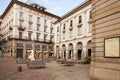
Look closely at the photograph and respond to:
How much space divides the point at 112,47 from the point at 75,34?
25.3 m

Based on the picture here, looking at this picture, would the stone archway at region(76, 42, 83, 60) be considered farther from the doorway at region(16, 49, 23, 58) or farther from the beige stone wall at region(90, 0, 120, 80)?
the beige stone wall at region(90, 0, 120, 80)

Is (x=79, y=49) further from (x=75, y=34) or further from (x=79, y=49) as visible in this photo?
(x=75, y=34)

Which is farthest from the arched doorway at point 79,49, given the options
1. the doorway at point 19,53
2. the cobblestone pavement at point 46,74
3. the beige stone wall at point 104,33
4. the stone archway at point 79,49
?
the beige stone wall at point 104,33

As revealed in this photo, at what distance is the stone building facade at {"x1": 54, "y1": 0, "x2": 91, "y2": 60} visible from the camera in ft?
93.6

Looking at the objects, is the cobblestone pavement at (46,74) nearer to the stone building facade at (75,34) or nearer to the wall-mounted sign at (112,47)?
the wall-mounted sign at (112,47)

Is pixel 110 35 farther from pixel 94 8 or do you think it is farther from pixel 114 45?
pixel 94 8

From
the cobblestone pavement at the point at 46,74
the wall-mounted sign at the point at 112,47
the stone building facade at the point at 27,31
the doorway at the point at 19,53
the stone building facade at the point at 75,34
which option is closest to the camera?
the wall-mounted sign at the point at 112,47

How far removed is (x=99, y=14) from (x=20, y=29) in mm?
38377


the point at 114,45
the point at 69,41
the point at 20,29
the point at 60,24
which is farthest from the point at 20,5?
the point at 114,45

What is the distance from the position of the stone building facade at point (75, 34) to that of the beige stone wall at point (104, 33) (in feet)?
62.2

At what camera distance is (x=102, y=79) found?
26.4 ft

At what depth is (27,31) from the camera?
45.9 meters

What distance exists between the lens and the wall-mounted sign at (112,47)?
7308 millimetres

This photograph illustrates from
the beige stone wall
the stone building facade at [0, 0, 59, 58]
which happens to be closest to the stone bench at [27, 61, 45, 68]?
the beige stone wall
